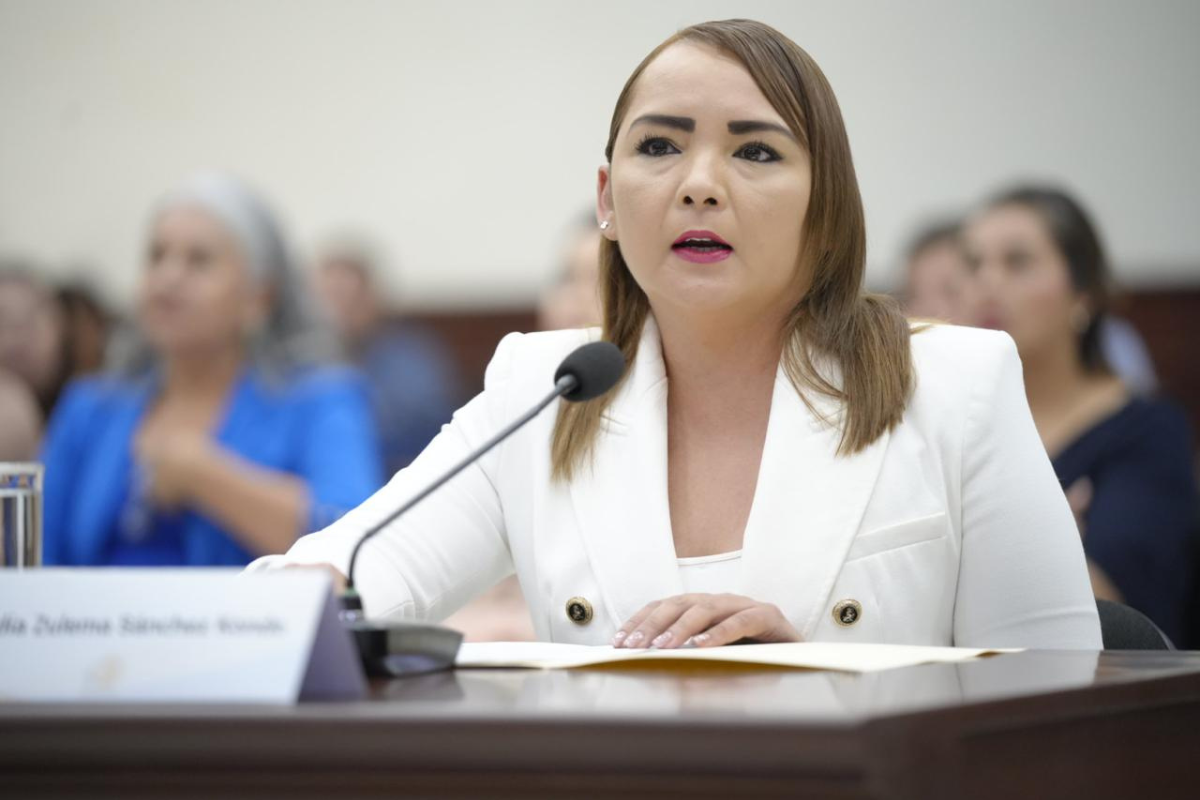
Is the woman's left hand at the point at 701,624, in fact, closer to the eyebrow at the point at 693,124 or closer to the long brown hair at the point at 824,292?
the long brown hair at the point at 824,292

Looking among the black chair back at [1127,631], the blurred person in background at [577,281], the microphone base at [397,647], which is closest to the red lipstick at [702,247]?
the black chair back at [1127,631]

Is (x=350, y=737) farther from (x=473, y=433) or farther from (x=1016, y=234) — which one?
(x=1016, y=234)

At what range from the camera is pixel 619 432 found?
1748 millimetres

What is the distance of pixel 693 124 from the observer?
1.67 m

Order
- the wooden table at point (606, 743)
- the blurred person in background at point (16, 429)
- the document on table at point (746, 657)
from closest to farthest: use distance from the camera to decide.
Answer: the wooden table at point (606, 743) → the document on table at point (746, 657) → the blurred person in background at point (16, 429)

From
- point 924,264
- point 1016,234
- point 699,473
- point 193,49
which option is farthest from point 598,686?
point 193,49

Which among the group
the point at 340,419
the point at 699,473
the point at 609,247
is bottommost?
the point at 340,419

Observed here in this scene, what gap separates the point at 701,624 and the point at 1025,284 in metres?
2.04

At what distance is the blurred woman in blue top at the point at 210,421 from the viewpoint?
2.91 metres

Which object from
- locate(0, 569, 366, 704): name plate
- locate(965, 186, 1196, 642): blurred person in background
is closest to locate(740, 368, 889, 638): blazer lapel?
locate(0, 569, 366, 704): name plate

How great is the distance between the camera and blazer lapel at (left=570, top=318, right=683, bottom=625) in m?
1.63

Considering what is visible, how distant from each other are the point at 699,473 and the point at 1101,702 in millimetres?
776

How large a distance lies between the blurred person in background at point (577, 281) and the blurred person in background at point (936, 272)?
0.80m

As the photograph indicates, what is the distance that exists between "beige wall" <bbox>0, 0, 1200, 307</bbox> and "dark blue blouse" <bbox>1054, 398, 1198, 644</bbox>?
2.44 meters
